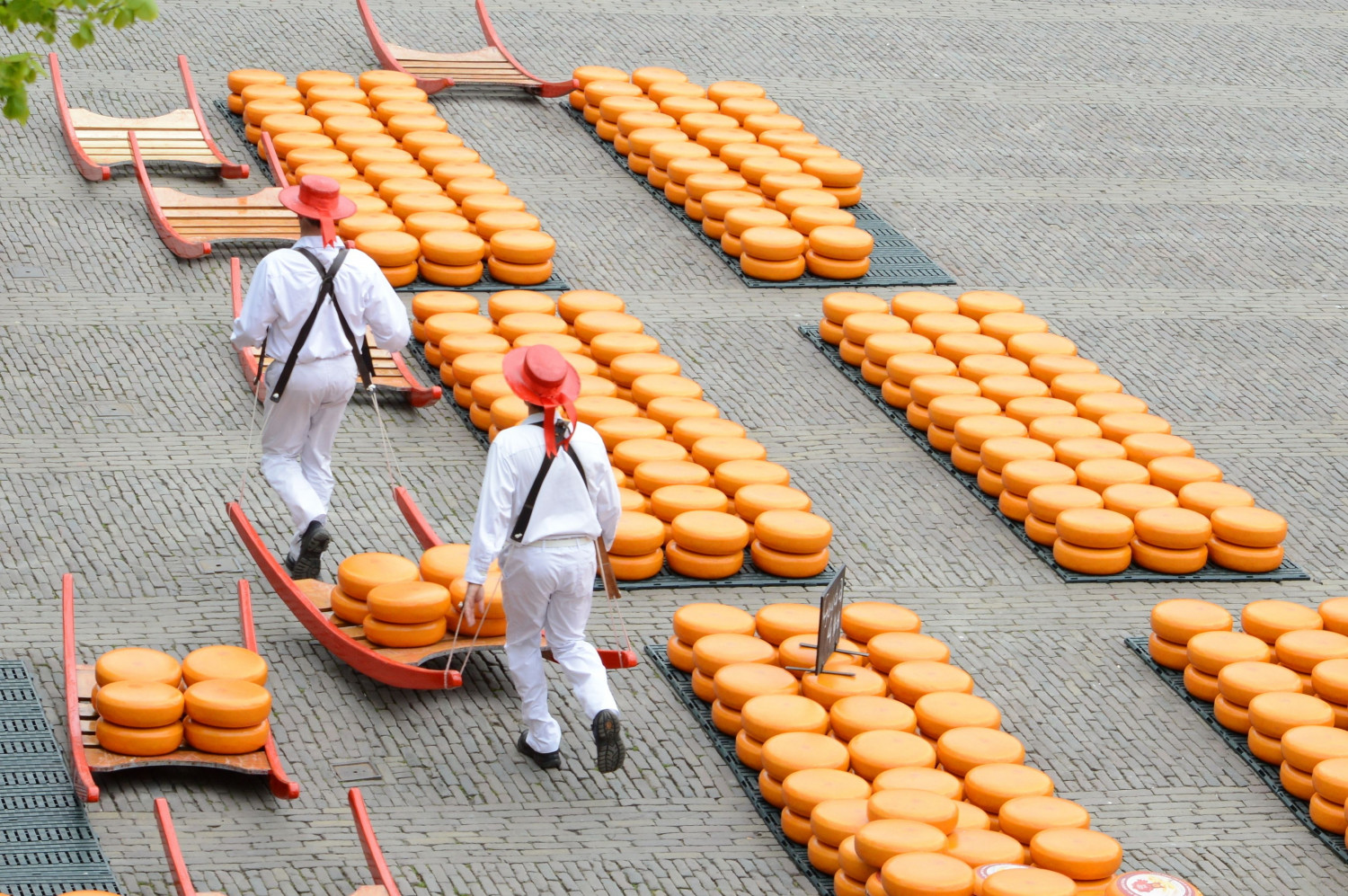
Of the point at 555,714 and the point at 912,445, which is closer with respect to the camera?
the point at 555,714

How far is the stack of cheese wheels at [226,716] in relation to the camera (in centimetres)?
814

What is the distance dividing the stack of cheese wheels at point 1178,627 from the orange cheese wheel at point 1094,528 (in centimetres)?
80

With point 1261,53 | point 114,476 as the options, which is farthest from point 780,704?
point 1261,53

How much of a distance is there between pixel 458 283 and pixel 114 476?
367 centimetres

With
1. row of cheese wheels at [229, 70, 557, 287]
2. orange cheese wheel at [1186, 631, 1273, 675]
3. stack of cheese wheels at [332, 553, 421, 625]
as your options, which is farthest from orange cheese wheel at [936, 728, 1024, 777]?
row of cheese wheels at [229, 70, 557, 287]

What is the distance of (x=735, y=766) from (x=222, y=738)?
2392 millimetres

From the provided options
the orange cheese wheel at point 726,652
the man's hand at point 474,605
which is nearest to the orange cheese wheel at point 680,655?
the orange cheese wheel at point 726,652

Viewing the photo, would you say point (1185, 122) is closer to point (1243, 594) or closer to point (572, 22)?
point (572, 22)

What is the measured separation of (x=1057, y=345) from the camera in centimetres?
1321

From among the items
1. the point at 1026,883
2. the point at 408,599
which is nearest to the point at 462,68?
the point at 408,599

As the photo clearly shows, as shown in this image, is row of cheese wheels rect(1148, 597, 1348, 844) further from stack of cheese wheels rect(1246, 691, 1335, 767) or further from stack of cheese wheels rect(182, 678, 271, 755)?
stack of cheese wheels rect(182, 678, 271, 755)

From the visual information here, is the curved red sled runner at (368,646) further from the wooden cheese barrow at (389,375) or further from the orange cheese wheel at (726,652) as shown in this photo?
the wooden cheese barrow at (389,375)

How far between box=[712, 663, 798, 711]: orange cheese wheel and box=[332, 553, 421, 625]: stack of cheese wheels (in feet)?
5.22

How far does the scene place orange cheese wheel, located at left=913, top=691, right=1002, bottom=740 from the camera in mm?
8875
